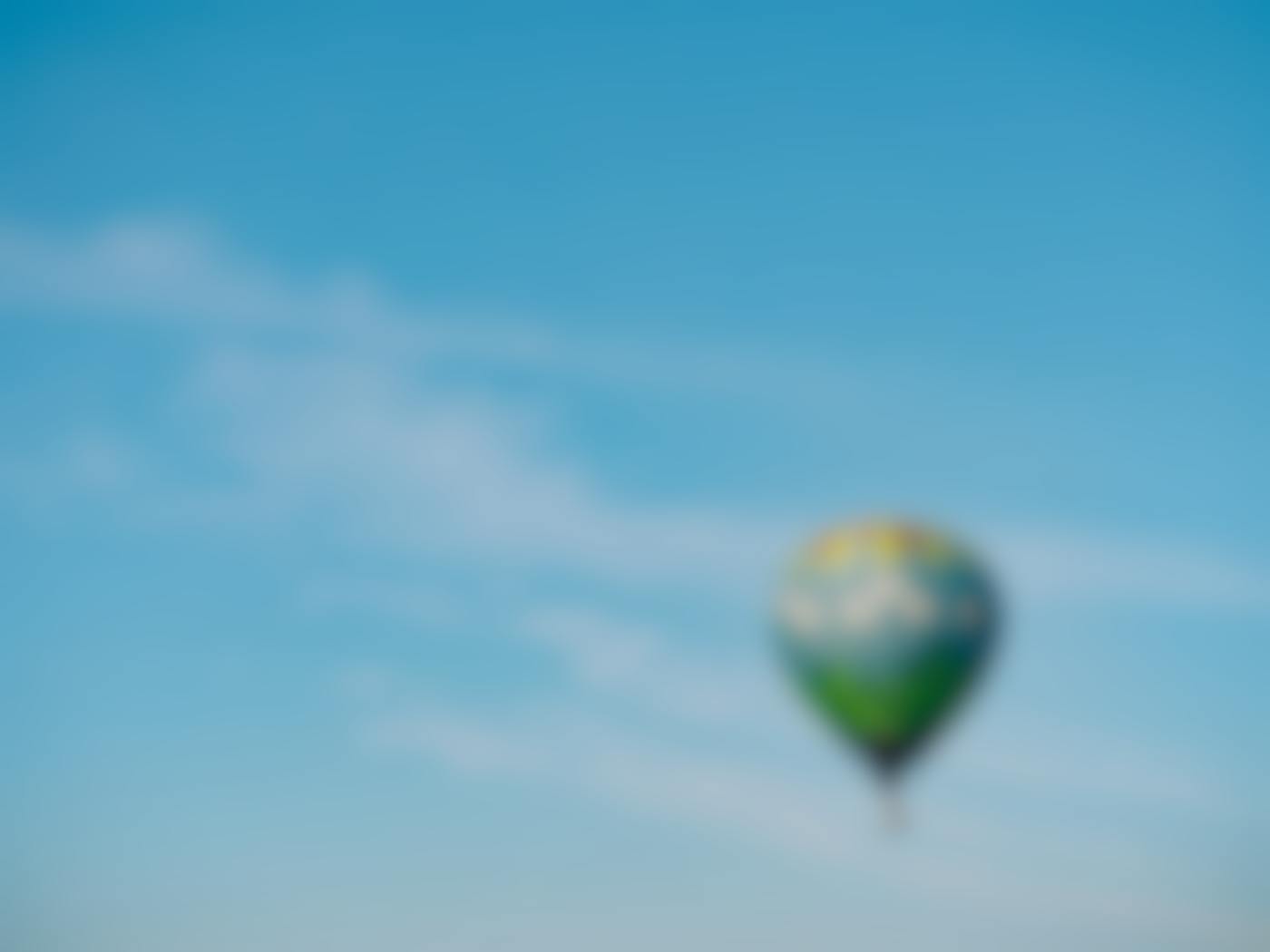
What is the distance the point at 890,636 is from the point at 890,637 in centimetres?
4

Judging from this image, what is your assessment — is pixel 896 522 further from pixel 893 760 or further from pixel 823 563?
pixel 893 760

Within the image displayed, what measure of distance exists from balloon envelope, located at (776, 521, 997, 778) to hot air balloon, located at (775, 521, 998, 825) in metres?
0.02

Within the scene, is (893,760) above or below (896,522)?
below

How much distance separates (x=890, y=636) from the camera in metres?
48.8

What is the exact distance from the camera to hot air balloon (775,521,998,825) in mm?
48969

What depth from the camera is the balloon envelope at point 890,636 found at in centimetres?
4897

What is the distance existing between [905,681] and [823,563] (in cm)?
354

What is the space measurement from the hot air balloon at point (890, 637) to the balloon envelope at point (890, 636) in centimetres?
2

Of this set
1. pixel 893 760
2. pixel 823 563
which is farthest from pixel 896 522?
pixel 893 760

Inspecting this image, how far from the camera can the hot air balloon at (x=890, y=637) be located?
161 ft

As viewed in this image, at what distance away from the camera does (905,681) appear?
4912cm

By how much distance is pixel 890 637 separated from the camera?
48.8 metres

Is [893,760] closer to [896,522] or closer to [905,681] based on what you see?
[905,681]

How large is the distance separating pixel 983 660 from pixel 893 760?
10.7 feet
